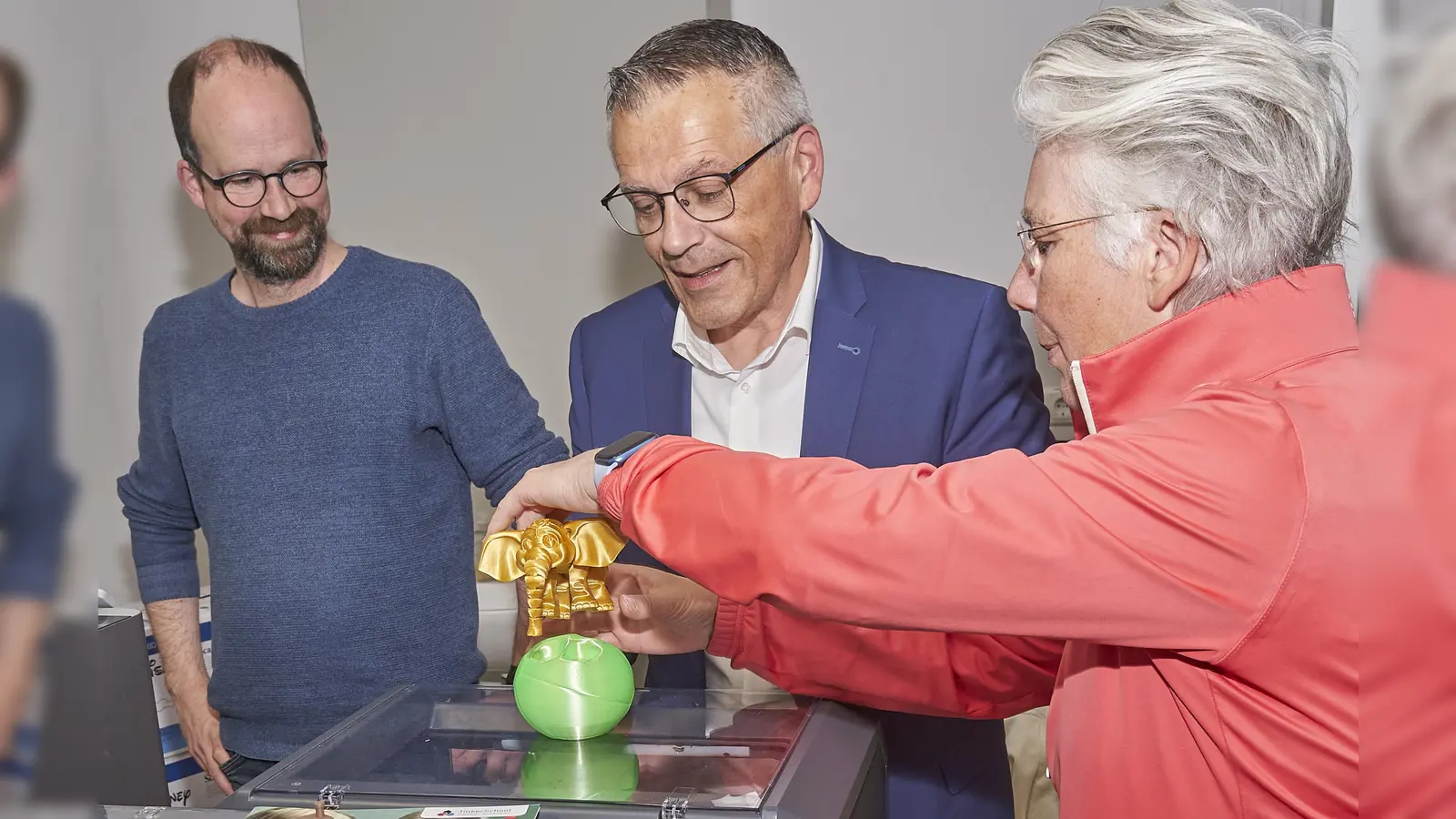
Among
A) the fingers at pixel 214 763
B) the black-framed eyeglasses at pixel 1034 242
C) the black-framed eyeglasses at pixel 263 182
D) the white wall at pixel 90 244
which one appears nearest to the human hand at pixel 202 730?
the fingers at pixel 214 763

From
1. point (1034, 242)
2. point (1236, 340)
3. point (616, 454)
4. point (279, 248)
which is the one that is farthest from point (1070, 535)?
point (279, 248)

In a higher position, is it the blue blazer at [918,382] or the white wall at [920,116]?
the white wall at [920,116]

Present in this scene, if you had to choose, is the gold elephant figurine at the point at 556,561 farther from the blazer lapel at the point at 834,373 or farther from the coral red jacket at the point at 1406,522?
the coral red jacket at the point at 1406,522

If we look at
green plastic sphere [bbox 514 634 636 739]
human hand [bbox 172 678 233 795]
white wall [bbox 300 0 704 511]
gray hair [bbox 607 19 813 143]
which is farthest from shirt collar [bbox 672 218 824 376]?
white wall [bbox 300 0 704 511]

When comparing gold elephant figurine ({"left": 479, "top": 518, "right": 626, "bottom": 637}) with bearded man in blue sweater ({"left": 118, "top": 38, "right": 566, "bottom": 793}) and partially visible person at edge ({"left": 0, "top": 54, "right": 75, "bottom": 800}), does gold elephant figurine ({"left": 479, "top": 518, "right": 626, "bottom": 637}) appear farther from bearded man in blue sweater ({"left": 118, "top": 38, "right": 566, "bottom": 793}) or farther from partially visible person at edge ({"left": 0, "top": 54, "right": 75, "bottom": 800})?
partially visible person at edge ({"left": 0, "top": 54, "right": 75, "bottom": 800})

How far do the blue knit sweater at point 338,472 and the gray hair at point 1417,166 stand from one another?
6.38 feet

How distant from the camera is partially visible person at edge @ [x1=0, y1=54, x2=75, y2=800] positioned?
0.13m

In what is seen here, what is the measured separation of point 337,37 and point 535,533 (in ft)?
7.63

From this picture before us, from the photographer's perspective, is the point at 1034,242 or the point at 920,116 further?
the point at 920,116

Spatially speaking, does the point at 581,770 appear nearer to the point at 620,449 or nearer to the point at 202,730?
the point at 620,449

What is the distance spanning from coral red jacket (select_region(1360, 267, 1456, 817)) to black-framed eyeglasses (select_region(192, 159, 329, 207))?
6.70 feet

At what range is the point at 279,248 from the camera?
205 centimetres

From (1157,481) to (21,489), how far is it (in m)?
0.92

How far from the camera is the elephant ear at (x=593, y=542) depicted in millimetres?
1363
